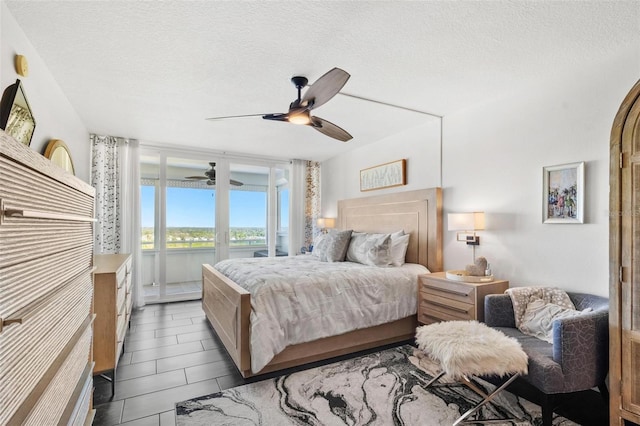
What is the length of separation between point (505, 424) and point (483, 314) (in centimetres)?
89

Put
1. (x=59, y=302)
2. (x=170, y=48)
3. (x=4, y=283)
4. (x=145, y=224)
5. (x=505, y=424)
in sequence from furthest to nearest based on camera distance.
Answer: (x=145, y=224) → (x=170, y=48) → (x=505, y=424) → (x=59, y=302) → (x=4, y=283)

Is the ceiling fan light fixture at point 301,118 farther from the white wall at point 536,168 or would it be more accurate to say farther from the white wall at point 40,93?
the white wall at point 536,168

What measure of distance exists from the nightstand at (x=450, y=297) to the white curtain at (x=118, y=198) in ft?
13.0

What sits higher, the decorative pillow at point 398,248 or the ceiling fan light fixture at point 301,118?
the ceiling fan light fixture at point 301,118

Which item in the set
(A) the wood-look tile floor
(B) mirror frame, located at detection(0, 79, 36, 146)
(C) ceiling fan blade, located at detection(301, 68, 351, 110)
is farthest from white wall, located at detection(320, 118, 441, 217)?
(B) mirror frame, located at detection(0, 79, 36, 146)

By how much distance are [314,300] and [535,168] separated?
225 centimetres

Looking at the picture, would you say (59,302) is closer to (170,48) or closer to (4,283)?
(4,283)

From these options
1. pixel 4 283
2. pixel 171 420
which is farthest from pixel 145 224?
pixel 4 283

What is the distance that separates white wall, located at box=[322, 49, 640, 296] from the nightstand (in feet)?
1.36

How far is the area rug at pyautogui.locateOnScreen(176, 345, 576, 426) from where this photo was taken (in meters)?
2.03

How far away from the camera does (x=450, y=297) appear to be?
2930 mm

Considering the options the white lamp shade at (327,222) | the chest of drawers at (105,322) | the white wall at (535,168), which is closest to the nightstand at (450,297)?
the white wall at (535,168)

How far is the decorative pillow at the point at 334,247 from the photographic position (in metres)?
4.03

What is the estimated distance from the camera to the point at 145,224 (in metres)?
4.97
